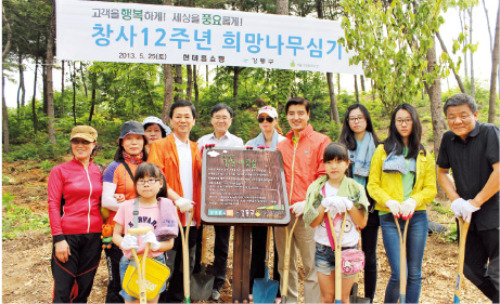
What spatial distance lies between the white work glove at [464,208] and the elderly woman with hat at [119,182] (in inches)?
118

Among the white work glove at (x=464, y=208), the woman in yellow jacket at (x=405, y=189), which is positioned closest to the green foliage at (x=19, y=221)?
the woman in yellow jacket at (x=405, y=189)

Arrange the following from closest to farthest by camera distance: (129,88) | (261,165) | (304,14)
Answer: (261,165) < (129,88) < (304,14)

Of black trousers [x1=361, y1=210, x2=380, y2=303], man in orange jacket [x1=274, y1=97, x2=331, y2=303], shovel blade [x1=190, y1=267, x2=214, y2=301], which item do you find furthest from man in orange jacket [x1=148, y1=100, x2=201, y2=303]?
black trousers [x1=361, y1=210, x2=380, y2=303]

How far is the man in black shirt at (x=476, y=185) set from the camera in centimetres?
312

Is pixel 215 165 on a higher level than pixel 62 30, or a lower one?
lower

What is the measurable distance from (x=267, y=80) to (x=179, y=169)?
370 inches

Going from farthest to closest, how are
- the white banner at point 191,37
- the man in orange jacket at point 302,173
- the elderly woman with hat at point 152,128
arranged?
the white banner at point 191,37 < the elderly woman with hat at point 152,128 < the man in orange jacket at point 302,173

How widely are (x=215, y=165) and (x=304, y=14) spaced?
45.4 ft

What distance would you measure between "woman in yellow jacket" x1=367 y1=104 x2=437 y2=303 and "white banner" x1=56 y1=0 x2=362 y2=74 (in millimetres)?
2677

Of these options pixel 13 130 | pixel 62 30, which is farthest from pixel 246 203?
pixel 13 130

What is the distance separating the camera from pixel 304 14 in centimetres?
1583

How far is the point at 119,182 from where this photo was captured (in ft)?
11.4

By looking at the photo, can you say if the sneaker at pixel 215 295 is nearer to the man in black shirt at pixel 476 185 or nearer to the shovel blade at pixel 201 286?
the shovel blade at pixel 201 286

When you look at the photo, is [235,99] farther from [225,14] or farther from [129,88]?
[225,14]
